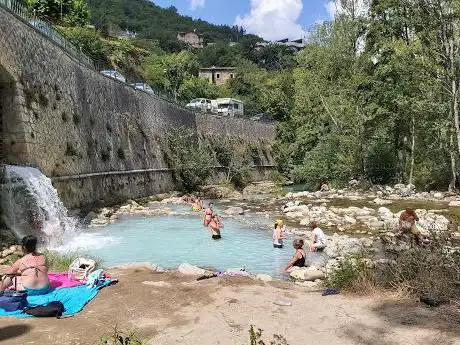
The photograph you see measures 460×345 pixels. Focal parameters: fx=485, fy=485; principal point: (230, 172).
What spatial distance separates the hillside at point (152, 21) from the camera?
458 feet

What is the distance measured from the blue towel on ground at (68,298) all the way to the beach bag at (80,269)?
62cm

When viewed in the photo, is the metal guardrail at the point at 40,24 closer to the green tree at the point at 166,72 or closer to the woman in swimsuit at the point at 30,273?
the woman in swimsuit at the point at 30,273

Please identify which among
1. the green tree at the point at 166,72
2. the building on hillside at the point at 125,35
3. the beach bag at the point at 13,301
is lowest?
the beach bag at the point at 13,301

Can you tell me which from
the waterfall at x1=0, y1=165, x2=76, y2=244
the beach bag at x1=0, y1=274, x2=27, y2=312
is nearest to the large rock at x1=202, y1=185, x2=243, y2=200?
the waterfall at x1=0, y1=165, x2=76, y2=244

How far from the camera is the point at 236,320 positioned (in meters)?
6.48

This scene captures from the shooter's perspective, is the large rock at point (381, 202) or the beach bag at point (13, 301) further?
the large rock at point (381, 202)

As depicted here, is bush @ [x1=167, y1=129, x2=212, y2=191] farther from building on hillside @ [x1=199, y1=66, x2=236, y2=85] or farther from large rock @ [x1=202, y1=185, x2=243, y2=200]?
building on hillside @ [x1=199, y1=66, x2=236, y2=85]

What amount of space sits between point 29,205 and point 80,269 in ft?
20.6

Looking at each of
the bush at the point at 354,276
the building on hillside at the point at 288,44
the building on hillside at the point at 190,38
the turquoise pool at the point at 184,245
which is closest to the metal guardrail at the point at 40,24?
the turquoise pool at the point at 184,245

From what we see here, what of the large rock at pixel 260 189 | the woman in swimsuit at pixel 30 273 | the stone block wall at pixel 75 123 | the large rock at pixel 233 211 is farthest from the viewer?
the large rock at pixel 260 189

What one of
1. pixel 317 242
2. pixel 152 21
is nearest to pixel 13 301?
pixel 317 242

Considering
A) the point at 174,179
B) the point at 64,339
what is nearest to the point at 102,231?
the point at 64,339

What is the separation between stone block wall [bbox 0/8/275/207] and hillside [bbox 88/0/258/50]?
104658 mm

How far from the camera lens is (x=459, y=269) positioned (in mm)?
6711
